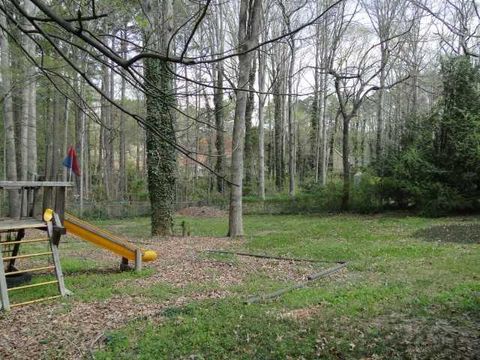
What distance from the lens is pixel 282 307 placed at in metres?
5.41

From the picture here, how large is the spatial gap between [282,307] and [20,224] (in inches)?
154

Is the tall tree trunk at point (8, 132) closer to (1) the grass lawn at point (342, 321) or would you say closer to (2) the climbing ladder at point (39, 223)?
(2) the climbing ladder at point (39, 223)

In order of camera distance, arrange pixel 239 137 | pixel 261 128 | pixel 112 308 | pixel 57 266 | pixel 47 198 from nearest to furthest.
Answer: pixel 112 308, pixel 57 266, pixel 47 198, pixel 239 137, pixel 261 128

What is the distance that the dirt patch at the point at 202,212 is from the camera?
2347 centimetres

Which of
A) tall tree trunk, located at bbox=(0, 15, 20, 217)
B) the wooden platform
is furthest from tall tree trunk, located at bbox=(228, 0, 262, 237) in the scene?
tall tree trunk, located at bbox=(0, 15, 20, 217)

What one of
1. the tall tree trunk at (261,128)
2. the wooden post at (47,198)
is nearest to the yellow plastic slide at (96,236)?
the wooden post at (47,198)

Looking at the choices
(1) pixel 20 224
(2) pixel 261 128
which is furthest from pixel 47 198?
(2) pixel 261 128

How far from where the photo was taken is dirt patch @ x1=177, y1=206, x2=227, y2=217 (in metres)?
23.5

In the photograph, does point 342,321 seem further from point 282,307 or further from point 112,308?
point 112,308

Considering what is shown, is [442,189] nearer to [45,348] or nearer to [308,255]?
[308,255]

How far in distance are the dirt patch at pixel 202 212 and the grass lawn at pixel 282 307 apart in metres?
13.6

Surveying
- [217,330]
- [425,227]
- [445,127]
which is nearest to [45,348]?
[217,330]

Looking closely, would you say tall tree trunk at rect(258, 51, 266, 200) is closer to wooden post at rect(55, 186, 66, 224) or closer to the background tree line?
the background tree line

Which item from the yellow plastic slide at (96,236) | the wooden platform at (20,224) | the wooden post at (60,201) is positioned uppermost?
the wooden post at (60,201)
